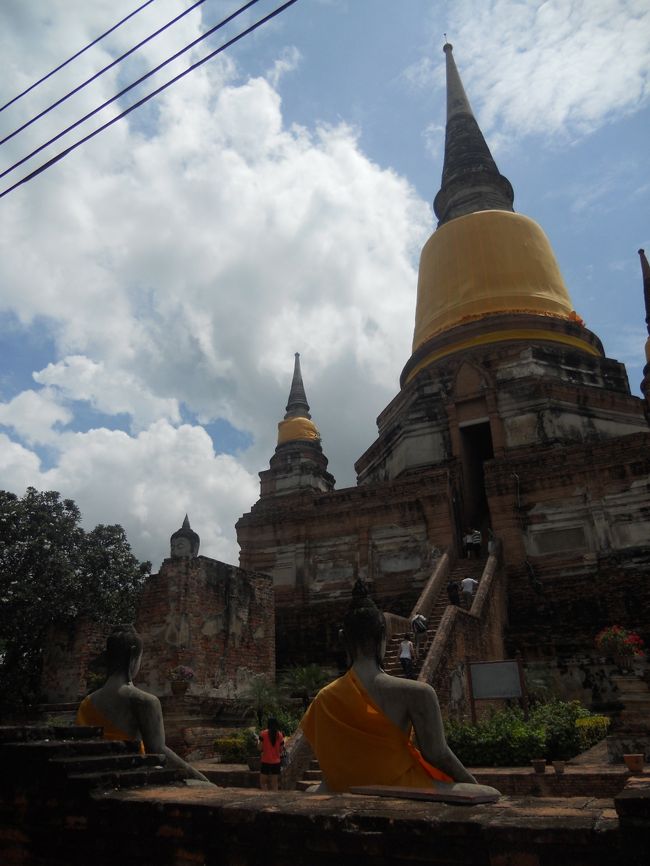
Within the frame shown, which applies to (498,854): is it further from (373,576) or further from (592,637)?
(373,576)

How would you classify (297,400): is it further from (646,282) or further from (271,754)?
(271,754)

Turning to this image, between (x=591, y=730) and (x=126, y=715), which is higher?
(x=126, y=715)

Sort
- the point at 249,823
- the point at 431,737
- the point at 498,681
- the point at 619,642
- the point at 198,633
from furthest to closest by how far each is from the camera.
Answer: the point at 198,633
the point at 619,642
the point at 498,681
the point at 431,737
the point at 249,823

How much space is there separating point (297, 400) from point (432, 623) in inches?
913

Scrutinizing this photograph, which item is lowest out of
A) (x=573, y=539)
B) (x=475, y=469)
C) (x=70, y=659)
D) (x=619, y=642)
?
(x=619, y=642)

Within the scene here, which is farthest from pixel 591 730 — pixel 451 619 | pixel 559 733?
pixel 451 619

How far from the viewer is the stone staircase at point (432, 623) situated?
12.0m

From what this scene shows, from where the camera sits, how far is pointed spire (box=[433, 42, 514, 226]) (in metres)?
29.9

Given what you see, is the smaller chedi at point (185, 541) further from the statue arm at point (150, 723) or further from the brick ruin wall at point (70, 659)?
the statue arm at point (150, 723)

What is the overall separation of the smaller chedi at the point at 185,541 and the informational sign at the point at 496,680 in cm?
1768

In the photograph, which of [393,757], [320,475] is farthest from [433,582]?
[320,475]

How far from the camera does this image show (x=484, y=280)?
2602 cm

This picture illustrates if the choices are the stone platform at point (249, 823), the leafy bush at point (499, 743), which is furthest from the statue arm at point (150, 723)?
the leafy bush at point (499, 743)

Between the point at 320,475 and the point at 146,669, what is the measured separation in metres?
19.2
